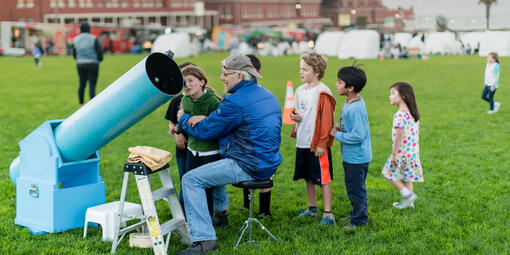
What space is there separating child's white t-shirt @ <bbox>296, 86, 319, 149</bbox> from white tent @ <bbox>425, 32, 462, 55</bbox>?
49891mm

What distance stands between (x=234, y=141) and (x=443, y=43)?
168ft

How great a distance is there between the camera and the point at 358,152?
217 inches

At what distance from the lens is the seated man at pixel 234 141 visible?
4809 mm

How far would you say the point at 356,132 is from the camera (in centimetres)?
546

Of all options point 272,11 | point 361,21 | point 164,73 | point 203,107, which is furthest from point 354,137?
point 361,21

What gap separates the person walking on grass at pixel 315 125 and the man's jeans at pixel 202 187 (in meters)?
1.08

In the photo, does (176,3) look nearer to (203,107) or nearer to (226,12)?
(226,12)

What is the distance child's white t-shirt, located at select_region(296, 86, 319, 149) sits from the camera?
5.74 metres

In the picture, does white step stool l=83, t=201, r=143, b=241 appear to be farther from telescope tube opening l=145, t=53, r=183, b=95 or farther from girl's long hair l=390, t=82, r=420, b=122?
girl's long hair l=390, t=82, r=420, b=122

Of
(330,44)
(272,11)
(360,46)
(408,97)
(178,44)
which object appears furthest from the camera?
(272,11)

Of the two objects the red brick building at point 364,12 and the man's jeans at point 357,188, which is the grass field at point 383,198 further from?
the red brick building at point 364,12

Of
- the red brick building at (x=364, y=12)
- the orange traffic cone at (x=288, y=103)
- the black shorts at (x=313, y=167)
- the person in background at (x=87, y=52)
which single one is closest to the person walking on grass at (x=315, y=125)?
the black shorts at (x=313, y=167)

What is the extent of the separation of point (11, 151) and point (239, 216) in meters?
5.18

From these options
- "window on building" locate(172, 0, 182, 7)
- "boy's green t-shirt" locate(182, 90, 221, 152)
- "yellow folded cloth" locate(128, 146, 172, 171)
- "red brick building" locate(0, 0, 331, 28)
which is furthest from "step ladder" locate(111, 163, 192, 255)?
"window on building" locate(172, 0, 182, 7)
